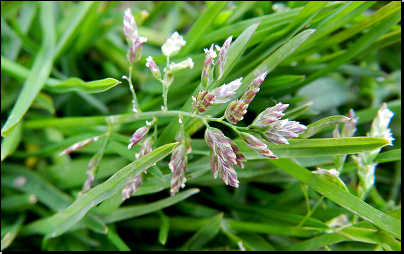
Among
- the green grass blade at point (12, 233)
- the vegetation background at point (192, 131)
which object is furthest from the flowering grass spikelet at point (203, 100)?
the green grass blade at point (12, 233)

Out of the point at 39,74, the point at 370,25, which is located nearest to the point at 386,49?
the point at 370,25

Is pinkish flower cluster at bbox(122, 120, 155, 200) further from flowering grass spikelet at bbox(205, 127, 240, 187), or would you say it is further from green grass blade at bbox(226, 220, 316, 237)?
green grass blade at bbox(226, 220, 316, 237)

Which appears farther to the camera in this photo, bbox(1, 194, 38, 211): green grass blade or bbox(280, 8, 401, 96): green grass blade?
bbox(1, 194, 38, 211): green grass blade

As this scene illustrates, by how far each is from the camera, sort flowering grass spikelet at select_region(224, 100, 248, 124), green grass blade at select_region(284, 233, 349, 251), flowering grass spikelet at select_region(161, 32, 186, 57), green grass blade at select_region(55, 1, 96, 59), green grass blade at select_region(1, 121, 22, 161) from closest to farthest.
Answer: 1. flowering grass spikelet at select_region(224, 100, 248, 124)
2. flowering grass spikelet at select_region(161, 32, 186, 57)
3. green grass blade at select_region(284, 233, 349, 251)
4. green grass blade at select_region(1, 121, 22, 161)
5. green grass blade at select_region(55, 1, 96, 59)

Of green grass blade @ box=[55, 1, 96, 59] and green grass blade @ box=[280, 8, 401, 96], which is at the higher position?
green grass blade @ box=[55, 1, 96, 59]

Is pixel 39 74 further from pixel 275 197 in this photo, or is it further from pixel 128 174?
pixel 275 197

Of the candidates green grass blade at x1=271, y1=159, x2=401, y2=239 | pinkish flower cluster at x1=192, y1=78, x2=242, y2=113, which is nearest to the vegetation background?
green grass blade at x1=271, y1=159, x2=401, y2=239

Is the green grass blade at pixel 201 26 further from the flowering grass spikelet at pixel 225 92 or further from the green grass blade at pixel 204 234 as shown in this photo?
the green grass blade at pixel 204 234
